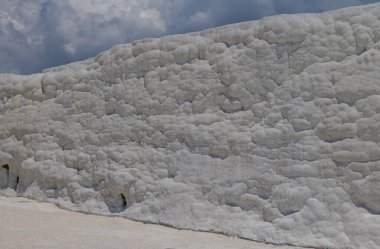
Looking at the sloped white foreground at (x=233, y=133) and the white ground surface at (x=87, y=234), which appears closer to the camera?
the white ground surface at (x=87, y=234)

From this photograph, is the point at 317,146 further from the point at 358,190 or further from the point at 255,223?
the point at 255,223

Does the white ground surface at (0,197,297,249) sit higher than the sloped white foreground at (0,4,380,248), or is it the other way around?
the sloped white foreground at (0,4,380,248)

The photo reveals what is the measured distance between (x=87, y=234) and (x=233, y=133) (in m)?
1.89

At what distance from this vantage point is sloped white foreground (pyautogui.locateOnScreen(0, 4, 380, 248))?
5.73 metres

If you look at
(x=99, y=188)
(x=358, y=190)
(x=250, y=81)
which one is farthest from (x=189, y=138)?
(x=358, y=190)

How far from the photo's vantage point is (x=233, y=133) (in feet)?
21.1

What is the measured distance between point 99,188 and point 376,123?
3.49 meters

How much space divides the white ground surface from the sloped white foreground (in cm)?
21

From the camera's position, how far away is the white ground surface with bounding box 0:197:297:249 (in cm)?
552

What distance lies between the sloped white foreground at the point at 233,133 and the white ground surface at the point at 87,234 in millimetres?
208

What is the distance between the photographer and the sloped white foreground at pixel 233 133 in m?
5.73

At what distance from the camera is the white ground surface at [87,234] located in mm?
5520

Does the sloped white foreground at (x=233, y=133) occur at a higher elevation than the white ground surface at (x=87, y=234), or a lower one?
higher

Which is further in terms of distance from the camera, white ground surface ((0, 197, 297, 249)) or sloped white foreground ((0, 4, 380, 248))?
sloped white foreground ((0, 4, 380, 248))
